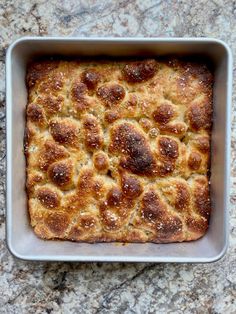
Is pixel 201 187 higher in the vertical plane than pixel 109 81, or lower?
lower

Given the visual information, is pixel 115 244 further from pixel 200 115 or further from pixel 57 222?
pixel 200 115

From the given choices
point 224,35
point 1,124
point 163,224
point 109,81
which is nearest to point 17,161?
point 1,124

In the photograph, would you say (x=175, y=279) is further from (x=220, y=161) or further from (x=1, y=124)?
(x=1, y=124)

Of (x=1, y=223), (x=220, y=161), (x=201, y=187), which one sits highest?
(x=220, y=161)

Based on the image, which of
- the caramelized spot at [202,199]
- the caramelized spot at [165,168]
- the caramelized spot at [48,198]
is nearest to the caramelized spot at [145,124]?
the caramelized spot at [165,168]

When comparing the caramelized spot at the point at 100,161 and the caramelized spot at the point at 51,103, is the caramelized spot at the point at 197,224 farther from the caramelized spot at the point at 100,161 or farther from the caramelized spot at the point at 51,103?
the caramelized spot at the point at 51,103

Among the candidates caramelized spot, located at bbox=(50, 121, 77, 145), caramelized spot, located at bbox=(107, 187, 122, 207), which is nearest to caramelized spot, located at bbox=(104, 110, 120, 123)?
caramelized spot, located at bbox=(50, 121, 77, 145)
